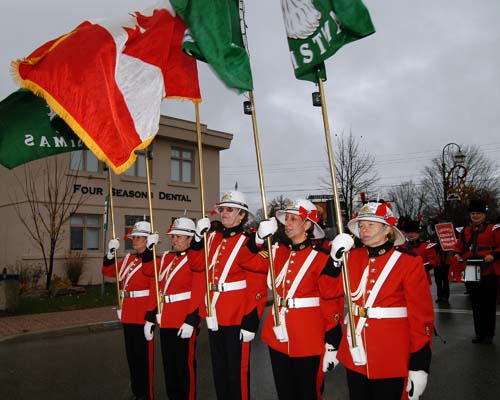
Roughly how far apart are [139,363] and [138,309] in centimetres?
60

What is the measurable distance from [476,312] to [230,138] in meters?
20.8

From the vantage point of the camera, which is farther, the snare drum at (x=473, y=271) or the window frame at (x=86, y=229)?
the window frame at (x=86, y=229)

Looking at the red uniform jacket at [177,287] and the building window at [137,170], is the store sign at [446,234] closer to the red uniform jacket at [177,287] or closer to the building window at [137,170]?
the red uniform jacket at [177,287]

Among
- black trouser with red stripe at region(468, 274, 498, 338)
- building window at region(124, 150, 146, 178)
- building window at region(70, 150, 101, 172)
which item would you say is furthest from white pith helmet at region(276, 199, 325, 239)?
building window at region(124, 150, 146, 178)

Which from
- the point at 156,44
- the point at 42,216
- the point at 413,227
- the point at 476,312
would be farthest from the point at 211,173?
the point at 156,44

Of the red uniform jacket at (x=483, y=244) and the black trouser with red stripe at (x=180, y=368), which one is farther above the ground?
the red uniform jacket at (x=483, y=244)

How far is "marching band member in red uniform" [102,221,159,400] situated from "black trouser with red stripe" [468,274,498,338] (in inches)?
213

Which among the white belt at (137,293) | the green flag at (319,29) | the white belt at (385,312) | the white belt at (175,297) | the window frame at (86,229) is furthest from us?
the window frame at (86,229)

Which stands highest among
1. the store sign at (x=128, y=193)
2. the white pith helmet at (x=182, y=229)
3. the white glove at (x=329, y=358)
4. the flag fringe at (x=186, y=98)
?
the store sign at (x=128, y=193)

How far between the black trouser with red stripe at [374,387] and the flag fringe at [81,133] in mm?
2642

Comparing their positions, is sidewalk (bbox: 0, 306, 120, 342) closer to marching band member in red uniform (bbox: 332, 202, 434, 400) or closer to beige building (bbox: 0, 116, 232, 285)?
beige building (bbox: 0, 116, 232, 285)

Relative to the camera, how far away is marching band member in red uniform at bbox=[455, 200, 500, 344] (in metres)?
7.93

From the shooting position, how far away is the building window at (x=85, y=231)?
2169 centimetres

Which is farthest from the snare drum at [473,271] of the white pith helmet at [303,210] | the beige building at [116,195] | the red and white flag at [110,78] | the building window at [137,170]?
the building window at [137,170]
